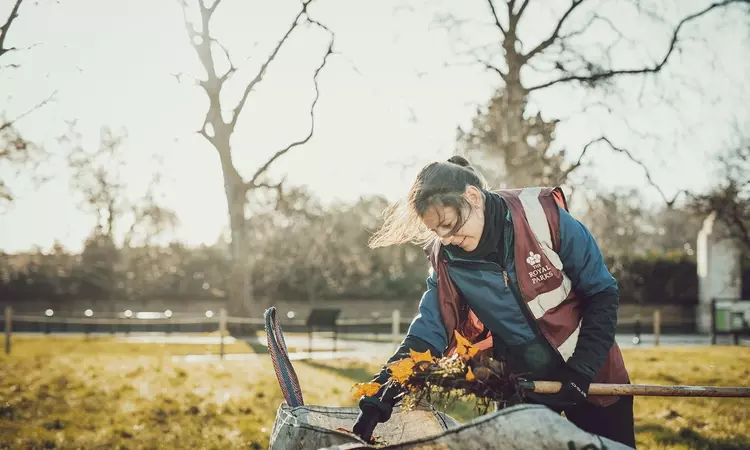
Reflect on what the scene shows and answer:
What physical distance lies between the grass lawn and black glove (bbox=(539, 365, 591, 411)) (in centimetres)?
376

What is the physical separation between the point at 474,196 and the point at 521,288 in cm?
40

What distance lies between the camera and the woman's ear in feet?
9.48

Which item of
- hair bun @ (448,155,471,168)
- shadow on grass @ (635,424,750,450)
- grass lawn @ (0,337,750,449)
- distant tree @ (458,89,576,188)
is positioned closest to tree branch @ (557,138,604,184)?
distant tree @ (458,89,576,188)

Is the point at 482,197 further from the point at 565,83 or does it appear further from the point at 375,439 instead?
the point at 565,83

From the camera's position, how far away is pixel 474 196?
9.54 feet

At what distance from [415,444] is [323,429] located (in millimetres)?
618

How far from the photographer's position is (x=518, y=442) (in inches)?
85.2

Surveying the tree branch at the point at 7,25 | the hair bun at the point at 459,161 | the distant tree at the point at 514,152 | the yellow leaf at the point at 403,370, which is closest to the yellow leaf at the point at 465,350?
the yellow leaf at the point at 403,370

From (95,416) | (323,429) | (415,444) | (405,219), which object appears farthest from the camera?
(95,416)

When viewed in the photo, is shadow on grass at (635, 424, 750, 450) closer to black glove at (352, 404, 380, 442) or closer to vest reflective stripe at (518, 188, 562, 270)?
vest reflective stripe at (518, 188, 562, 270)

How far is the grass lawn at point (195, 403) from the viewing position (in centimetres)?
637

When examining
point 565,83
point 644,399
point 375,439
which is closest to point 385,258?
point 565,83

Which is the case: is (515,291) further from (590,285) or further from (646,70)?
(646,70)

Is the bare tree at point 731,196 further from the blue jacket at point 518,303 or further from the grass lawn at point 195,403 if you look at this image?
the blue jacket at point 518,303
